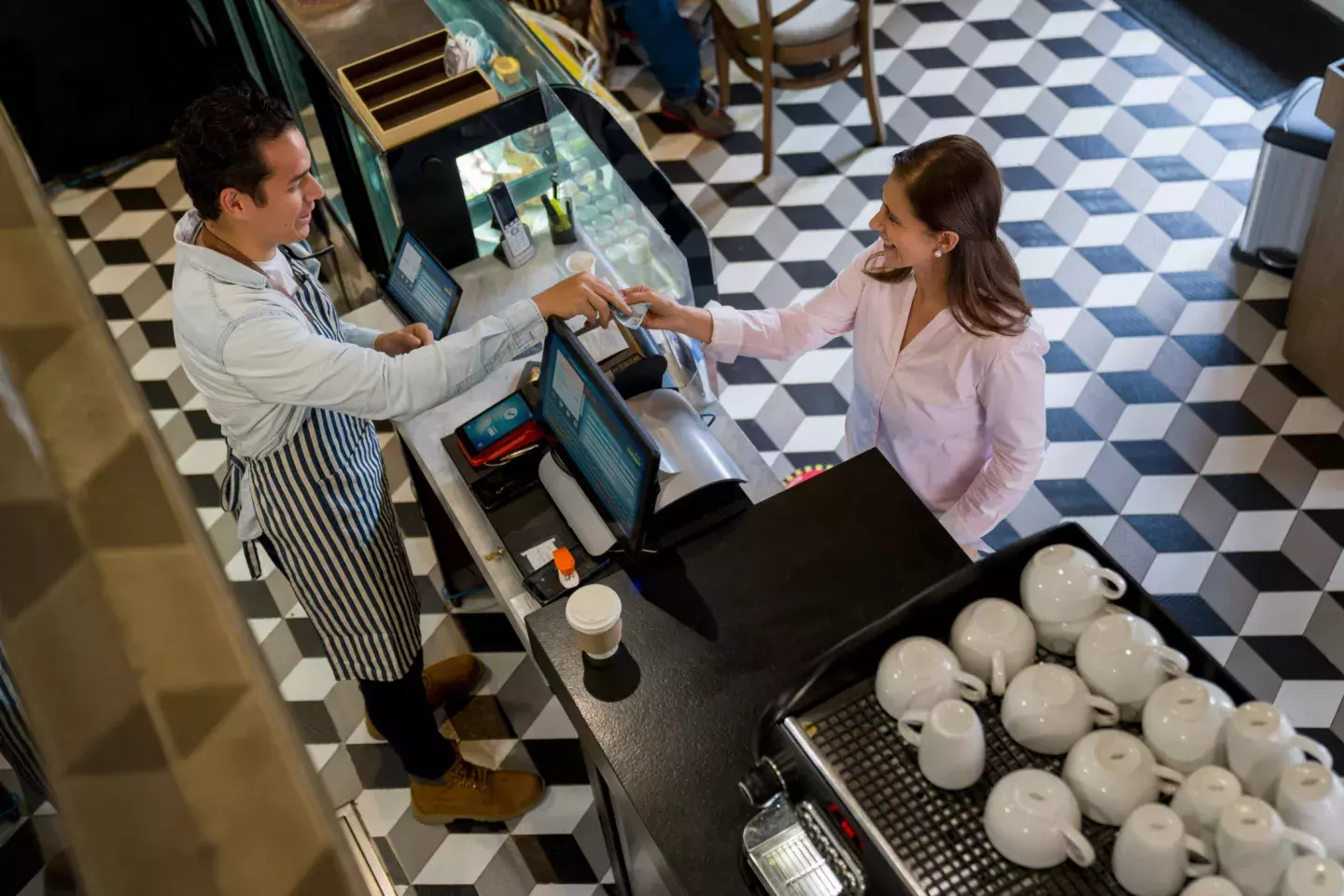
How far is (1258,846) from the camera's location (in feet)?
5.30

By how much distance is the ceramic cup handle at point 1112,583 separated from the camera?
1992 millimetres

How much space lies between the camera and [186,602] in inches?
13.5

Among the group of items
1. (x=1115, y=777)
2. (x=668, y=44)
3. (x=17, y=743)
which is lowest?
(x=668, y=44)

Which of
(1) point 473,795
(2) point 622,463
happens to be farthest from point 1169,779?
(1) point 473,795

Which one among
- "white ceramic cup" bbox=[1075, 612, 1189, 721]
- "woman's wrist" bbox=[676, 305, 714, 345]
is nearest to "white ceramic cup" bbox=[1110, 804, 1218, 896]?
"white ceramic cup" bbox=[1075, 612, 1189, 721]

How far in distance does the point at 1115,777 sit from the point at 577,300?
154 cm

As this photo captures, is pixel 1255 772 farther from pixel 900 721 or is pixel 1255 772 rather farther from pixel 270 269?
pixel 270 269

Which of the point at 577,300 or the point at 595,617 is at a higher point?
the point at 577,300

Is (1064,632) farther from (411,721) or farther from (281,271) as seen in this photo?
(411,721)

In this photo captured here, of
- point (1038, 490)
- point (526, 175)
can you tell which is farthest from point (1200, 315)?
point (526, 175)

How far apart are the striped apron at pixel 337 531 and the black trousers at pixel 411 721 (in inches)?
3.2

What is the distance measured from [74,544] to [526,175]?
3.36 metres

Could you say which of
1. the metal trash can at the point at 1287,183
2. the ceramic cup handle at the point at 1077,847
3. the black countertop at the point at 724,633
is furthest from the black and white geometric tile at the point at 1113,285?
the ceramic cup handle at the point at 1077,847

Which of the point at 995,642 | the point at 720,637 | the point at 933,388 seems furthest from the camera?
the point at 933,388
